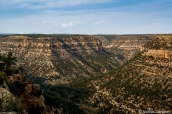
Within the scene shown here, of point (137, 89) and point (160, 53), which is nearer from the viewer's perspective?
point (137, 89)

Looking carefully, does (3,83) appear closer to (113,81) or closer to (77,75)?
(113,81)

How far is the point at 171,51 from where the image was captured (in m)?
97.5

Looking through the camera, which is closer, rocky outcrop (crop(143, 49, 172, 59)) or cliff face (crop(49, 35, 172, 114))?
cliff face (crop(49, 35, 172, 114))

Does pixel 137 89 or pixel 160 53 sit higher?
pixel 160 53

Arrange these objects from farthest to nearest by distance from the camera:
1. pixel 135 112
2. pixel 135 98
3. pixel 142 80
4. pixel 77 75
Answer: pixel 77 75 < pixel 142 80 < pixel 135 98 < pixel 135 112

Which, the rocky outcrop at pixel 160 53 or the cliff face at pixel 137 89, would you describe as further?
the rocky outcrop at pixel 160 53

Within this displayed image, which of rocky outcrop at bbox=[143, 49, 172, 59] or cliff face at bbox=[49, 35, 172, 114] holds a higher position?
rocky outcrop at bbox=[143, 49, 172, 59]

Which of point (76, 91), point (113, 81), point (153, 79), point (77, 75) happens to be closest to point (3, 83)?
point (153, 79)

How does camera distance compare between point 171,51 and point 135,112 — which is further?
point 171,51

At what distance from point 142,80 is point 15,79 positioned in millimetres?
53289

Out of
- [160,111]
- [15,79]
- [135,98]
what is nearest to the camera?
[15,79]

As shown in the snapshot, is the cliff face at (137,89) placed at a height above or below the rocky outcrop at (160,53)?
below

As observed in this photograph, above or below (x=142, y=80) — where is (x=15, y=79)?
above

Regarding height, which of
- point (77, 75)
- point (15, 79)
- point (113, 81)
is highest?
point (15, 79)
